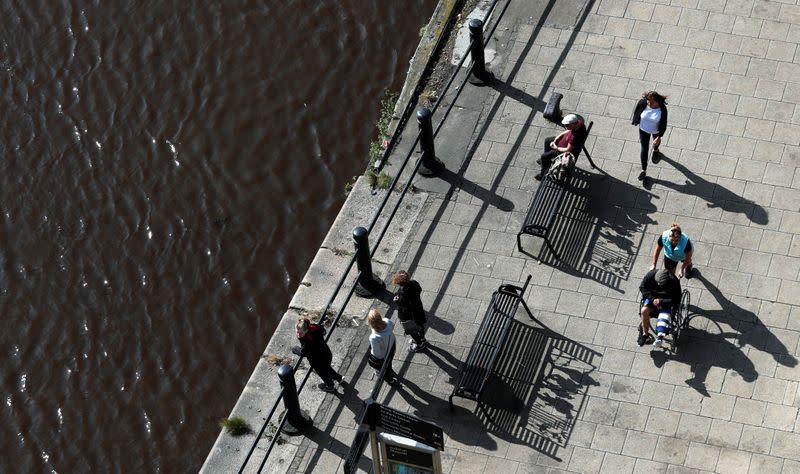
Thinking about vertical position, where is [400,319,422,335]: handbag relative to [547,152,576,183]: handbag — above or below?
below

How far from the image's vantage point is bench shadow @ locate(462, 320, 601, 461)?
53.7 ft

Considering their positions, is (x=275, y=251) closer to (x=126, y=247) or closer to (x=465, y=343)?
(x=126, y=247)

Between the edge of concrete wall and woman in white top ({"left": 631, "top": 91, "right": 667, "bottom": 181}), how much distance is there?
10.6 ft

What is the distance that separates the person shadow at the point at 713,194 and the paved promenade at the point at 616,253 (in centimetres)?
2

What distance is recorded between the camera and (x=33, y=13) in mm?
23750

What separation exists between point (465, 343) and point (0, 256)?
25.7ft

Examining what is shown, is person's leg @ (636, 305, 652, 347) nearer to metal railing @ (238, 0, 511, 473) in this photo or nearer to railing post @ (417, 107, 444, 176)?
metal railing @ (238, 0, 511, 473)

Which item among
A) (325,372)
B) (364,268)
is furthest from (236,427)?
(364,268)

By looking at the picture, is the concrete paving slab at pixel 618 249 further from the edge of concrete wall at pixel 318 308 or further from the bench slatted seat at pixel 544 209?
the bench slatted seat at pixel 544 209

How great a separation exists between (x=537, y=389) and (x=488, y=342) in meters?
0.85

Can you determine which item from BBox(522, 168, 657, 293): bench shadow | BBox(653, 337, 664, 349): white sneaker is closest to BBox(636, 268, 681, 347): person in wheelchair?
BBox(653, 337, 664, 349): white sneaker

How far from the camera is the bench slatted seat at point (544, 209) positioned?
17766mm

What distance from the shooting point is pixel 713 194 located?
1825cm

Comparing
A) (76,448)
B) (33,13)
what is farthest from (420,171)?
(33,13)
